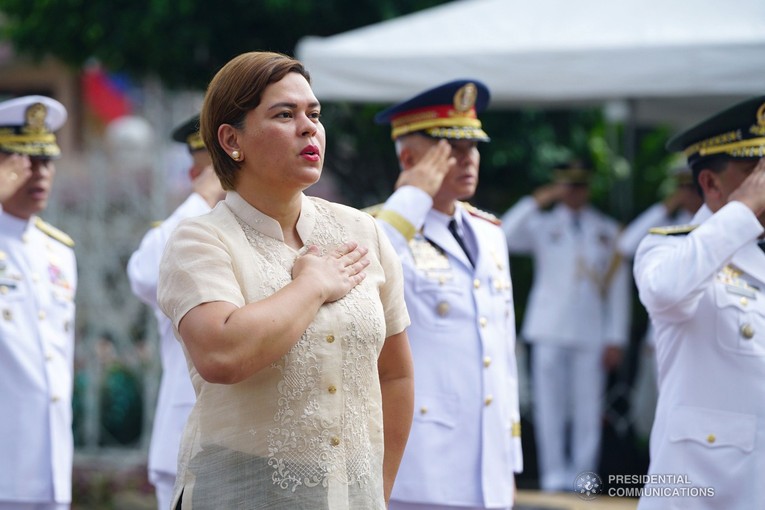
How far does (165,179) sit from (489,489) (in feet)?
17.4

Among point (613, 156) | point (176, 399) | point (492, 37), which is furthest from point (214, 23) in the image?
point (176, 399)

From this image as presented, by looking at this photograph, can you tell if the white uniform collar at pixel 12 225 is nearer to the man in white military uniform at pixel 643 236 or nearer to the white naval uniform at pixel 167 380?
the white naval uniform at pixel 167 380

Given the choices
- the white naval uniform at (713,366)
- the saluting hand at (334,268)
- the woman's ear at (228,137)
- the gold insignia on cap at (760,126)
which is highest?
the woman's ear at (228,137)

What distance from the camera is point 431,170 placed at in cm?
445

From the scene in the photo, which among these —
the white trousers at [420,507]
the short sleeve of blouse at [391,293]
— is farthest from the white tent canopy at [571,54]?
the short sleeve of blouse at [391,293]

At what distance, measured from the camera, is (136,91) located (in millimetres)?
17391

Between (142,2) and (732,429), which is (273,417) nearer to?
(732,429)

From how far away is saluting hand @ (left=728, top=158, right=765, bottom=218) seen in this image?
3.87 meters

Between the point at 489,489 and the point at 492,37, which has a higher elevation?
the point at 492,37

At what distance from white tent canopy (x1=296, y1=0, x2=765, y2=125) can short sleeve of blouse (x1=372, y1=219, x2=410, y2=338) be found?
4.11 meters

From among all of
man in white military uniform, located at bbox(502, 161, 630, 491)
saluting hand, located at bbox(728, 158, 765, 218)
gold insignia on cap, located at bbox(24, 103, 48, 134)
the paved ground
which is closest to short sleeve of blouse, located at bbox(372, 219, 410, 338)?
saluting hand, located at bbox(728, 158, 765, 218)

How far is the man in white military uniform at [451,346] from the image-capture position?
4230mm

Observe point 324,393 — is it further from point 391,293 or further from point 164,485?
point 164,485

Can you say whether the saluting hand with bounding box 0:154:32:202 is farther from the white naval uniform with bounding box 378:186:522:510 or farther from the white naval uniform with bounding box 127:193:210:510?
the white naval uniform with bounding box 378:186:522:510
